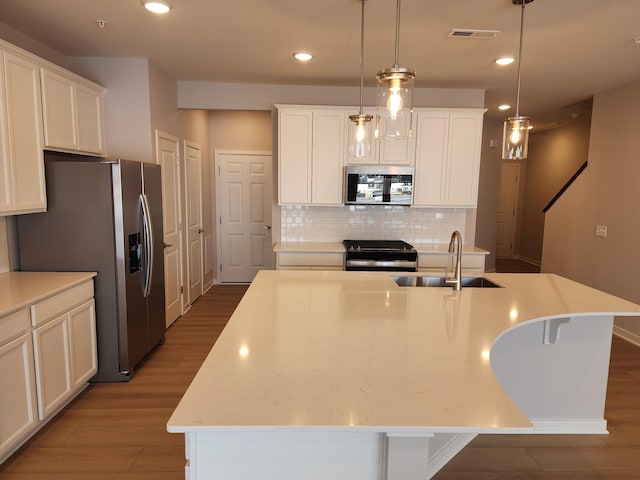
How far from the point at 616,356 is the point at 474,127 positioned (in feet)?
8.66

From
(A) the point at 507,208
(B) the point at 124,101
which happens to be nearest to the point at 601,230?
(A) the point at 507,208

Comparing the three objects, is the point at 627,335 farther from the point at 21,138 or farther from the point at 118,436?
the point at 21,138

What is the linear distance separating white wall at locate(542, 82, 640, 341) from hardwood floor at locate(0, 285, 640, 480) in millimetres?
1639

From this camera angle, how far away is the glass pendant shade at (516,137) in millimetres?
2174

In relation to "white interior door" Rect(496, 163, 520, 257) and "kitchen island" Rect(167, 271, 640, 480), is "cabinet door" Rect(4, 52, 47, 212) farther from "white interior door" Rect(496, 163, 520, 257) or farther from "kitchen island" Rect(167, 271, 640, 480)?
"white interior door" Rect(496, 163, 520, 257)

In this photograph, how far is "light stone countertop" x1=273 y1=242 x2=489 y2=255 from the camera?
14.3 feet

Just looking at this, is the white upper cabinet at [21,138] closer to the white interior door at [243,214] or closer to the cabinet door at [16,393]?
the cabinet door at [16,393]

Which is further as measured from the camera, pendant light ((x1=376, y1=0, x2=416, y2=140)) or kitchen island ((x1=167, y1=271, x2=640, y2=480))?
pendant light ((x1=376, y1=0, x2=416, y2=140))

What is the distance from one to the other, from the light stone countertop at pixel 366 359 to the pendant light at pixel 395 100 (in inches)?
35.2

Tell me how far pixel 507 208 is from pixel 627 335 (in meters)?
4.70


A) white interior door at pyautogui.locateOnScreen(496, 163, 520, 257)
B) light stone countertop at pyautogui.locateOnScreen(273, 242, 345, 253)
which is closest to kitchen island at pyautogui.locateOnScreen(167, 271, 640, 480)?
light stone countertop at pyautogui.locateOnScreen(273, 242, 345, 253)

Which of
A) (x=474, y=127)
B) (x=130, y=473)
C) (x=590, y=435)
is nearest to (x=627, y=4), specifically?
(x=474, y=127)

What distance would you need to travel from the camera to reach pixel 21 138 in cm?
270

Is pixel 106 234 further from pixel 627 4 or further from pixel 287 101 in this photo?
pixel 627 4
